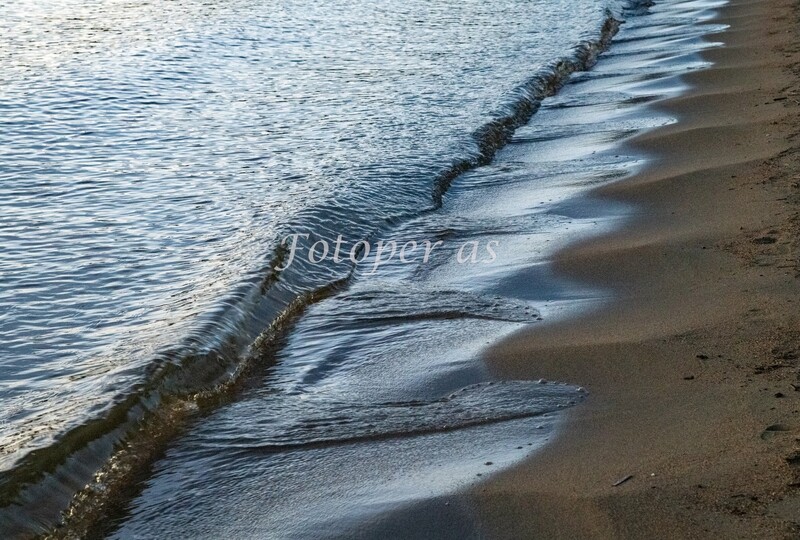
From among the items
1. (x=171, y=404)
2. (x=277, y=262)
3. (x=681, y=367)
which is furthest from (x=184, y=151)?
(x=681, y=367)

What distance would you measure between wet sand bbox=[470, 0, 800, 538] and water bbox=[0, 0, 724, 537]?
20 cm

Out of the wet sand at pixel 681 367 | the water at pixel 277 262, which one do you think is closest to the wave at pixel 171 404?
Answer: the water at pixel 277 262

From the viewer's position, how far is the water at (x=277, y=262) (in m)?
3.36

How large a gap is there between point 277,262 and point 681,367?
→ 254 centimetres

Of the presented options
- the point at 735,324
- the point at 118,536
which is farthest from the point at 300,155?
the point at 118,536

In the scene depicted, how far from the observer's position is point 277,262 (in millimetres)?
5395

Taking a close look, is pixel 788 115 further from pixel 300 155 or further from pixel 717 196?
pixel 300 155

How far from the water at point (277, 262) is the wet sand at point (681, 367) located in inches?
8.0

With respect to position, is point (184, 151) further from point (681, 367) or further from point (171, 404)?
point (681, 367)

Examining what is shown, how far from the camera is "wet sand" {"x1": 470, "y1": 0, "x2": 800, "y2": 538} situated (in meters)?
2.70

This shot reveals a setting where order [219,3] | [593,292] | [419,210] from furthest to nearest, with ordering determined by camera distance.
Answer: [219,3], [419,210], [593,292]

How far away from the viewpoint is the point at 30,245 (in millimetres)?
5547

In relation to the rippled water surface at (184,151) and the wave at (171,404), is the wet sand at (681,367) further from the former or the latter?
the rippled water surface at (184,151)

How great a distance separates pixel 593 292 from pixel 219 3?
504 inches
